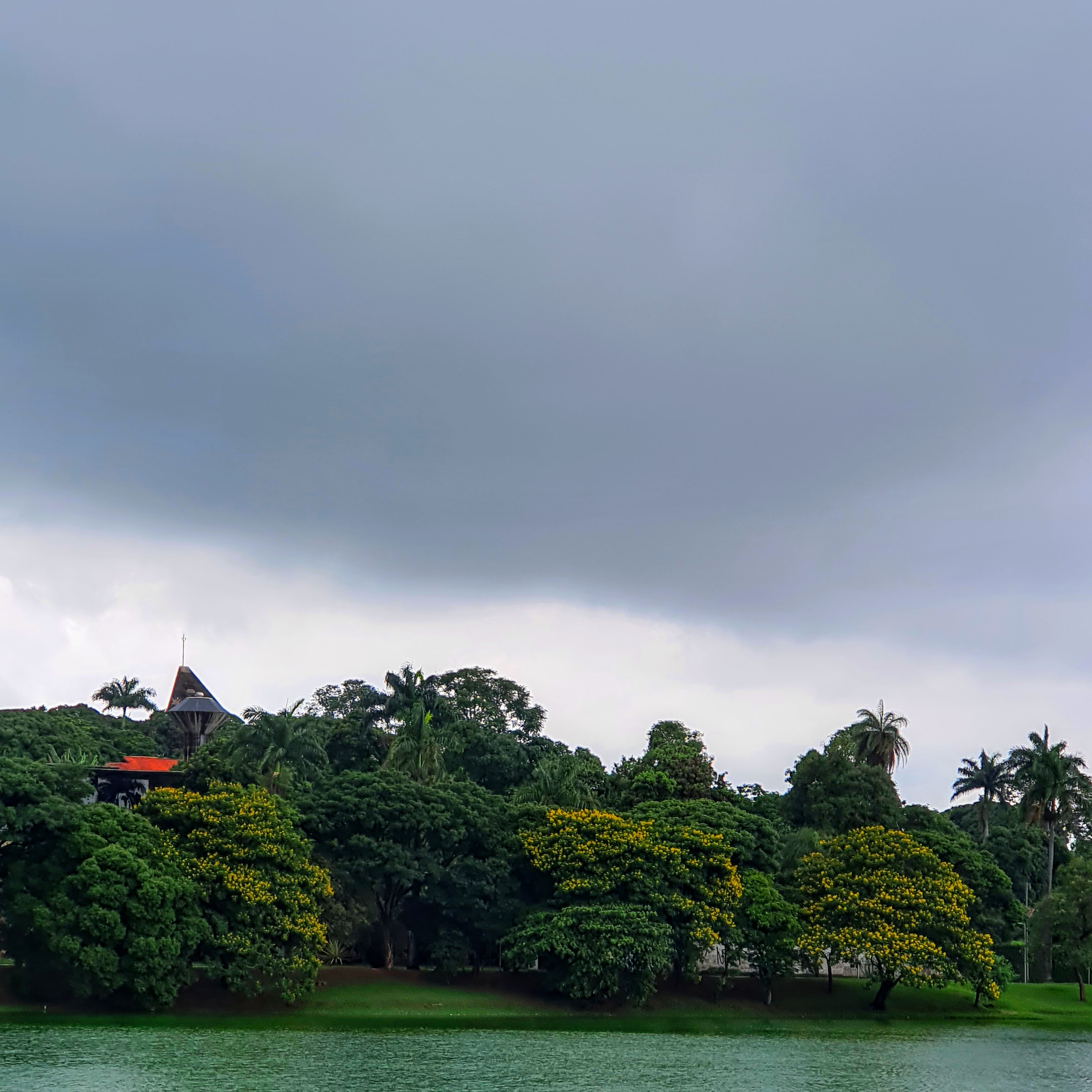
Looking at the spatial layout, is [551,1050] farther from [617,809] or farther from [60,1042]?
[617,809]

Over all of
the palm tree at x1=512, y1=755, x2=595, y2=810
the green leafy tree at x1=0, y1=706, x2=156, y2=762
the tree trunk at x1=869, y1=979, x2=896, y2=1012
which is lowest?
the tree trunk at x1=869, y1=979, x2=896, y2=1012

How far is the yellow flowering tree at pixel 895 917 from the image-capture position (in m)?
56.0

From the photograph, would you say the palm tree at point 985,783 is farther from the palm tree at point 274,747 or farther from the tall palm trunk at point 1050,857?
the palm tree at point 274,747

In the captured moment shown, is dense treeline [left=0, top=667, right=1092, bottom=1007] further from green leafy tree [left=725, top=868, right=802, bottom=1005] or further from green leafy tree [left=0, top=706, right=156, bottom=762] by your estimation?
green leafy tree [left=0, top=706, right=156, bottom=762]

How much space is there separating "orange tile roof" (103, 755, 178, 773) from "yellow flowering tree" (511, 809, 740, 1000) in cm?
3391

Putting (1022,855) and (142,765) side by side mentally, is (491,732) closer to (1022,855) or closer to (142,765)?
(142,765)

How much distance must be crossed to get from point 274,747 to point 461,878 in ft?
39.5

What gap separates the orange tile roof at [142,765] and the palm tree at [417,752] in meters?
21.2

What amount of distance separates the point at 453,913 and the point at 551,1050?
16.5 meters

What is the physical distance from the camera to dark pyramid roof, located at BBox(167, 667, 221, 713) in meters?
117

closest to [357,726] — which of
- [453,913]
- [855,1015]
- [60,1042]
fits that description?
[453,913]

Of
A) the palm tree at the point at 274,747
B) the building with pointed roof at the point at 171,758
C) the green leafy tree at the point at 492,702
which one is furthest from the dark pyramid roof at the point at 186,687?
the palm tree at the point at 274,747

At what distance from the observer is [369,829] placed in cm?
5619

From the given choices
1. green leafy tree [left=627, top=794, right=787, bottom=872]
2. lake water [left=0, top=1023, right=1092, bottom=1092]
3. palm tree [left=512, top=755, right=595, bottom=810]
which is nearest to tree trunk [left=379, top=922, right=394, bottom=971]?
palm tree [left=512, top=755, right=595, bottom=810]
